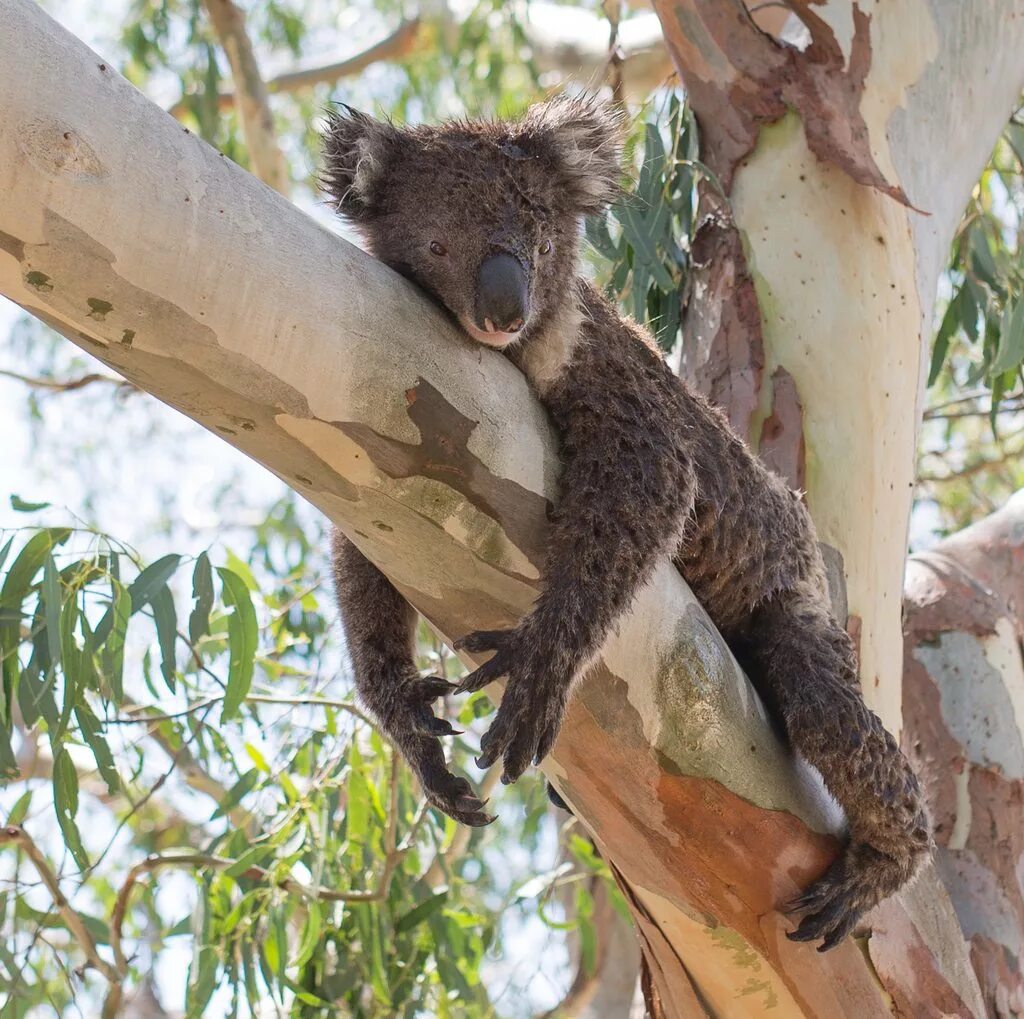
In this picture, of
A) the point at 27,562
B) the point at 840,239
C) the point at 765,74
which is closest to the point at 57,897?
the point at 27,562

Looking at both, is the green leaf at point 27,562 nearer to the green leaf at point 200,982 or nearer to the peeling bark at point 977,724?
the green leaf at point 200,982

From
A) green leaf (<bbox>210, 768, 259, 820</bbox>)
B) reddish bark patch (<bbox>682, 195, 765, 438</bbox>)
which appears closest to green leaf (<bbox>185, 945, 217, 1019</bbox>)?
green leaf (<bbox>210, 768, 259, 820</bbox>)

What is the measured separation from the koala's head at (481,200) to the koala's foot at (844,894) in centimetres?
106

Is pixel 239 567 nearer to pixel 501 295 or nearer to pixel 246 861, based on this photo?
pixel 246 861

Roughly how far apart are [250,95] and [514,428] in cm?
449

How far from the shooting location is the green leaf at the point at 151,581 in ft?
8.43

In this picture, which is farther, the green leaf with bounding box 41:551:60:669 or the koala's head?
the green leaf with bounding box 41:551:60:669

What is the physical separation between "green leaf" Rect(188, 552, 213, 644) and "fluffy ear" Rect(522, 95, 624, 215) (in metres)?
1.05

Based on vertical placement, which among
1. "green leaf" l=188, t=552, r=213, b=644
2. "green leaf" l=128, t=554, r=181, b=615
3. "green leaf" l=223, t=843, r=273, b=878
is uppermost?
"green leaf" l=128, t=554, r=181, b=615

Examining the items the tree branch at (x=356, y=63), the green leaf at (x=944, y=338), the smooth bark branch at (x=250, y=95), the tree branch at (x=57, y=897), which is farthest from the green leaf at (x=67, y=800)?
the tree branch at (x=356, y=63)

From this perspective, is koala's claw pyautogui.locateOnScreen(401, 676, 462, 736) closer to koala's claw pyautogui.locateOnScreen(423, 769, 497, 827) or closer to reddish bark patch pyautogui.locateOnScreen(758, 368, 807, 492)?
koala's claw pyautogui.locateOnScreen(423, 769, 497, 827)

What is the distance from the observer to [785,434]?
2.82 meters

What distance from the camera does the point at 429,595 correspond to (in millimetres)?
1906

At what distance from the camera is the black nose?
199 centimetres
